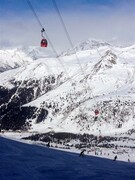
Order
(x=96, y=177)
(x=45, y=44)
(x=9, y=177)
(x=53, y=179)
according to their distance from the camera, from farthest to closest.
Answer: (x=45, y=44)
(x=96, y=177)
(x=53, y=179)
(x=9, y=177)

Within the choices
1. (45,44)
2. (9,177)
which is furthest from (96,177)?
(45,44)

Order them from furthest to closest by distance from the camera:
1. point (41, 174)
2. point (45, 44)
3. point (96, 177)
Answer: point (45, 44), point (96, 177), point (41, 174)

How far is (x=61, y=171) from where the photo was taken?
3519 cm

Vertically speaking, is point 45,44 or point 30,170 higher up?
point 45,44

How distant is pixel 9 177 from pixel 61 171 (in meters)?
8.38

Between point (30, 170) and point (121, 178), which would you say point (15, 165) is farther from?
point (121, 178)

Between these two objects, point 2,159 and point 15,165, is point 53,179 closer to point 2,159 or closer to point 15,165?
point 15,165

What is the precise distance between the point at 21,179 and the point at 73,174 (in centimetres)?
749

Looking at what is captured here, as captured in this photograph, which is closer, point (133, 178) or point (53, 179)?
point (53, 179)

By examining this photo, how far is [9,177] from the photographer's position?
90.5 feet

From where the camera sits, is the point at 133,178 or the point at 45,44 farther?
the point at 45,44

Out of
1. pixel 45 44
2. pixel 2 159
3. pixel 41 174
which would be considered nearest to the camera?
pixel 41 174

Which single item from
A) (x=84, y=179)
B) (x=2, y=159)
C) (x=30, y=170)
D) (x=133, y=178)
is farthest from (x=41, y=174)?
(x=133, y=178)

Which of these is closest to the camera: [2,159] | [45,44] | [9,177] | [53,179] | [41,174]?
[9,177]
